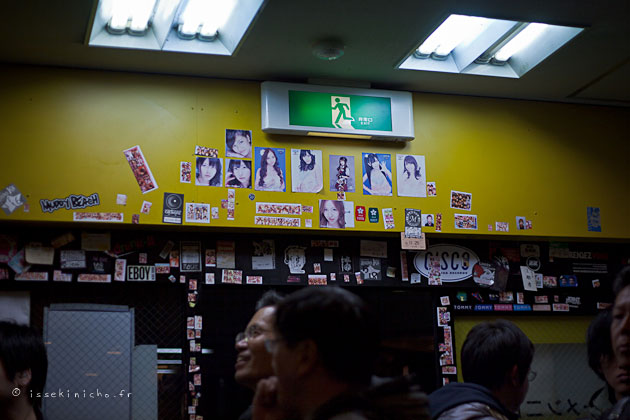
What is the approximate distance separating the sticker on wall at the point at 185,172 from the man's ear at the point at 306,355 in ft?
8.89

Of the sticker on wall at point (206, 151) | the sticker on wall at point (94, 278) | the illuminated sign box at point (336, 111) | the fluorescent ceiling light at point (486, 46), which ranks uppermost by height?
the fluorescent ceiling light at point (486, 46)

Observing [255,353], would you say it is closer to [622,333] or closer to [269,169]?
[622,333]

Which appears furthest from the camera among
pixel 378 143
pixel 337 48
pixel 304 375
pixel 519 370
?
pixel 378 143

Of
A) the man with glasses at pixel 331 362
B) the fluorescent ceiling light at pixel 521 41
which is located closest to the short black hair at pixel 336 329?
the man with glasses at pixel 331 362

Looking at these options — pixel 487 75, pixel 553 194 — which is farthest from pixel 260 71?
pixel 553 194

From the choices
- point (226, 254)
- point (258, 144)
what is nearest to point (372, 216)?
point (258, 144)

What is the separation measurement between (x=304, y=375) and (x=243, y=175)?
2774 mm

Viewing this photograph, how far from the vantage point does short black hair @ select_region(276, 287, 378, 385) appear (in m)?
1.54

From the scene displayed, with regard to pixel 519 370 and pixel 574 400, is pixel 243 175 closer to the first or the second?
pixel 519 370

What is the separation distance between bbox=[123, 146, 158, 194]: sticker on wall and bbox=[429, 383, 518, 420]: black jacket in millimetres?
2390

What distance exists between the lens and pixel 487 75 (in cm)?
439

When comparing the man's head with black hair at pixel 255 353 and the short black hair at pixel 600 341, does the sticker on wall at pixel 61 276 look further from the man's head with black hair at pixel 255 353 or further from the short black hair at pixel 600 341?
the short black hair at pixel 600 341

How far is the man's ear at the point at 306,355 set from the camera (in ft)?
5.08

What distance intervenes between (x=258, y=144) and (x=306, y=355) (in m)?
2.87
